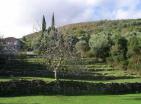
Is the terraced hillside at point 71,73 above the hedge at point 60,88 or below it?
above

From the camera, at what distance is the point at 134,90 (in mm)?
55656

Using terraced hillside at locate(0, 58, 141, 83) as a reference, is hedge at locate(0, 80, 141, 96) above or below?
below

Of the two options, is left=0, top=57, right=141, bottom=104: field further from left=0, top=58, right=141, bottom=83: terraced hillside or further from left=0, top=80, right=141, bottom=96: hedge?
left=0, top=80, right=141, bottom=96: hedge

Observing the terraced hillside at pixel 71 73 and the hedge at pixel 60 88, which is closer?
the hedge at pixel 60 88

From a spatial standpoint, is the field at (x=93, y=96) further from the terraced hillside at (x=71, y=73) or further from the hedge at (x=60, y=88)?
the hedge at (x=60, y=88)

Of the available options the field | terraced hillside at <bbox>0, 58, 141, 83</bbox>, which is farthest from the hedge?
terraced hillside at <bbox>0, 58, 141, 83</bbox>

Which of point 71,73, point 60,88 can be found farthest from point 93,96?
point 71,73

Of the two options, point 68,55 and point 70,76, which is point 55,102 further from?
point 70,76

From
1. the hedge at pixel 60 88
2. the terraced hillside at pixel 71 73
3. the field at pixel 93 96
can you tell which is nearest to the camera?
the field at pixel 93 96

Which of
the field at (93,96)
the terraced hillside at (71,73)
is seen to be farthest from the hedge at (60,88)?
the terraced hillside at (71,73)

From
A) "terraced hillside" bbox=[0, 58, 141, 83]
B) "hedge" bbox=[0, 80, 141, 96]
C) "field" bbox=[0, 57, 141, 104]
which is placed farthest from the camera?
"terraced hillside" bbox=[0, 58, 141, 83]

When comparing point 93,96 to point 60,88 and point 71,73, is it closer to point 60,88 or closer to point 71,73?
point 60,88

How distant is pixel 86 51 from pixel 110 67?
18.9 metres

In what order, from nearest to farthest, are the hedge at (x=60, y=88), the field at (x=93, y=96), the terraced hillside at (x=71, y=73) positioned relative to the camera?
1. the field at (x=93, y=96)
2. the hedge at (x=60, y=88)
3. the terraced hillside at (x=71, y=73)
